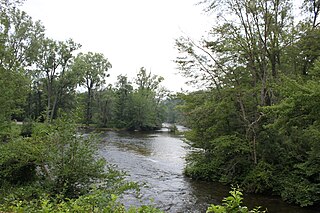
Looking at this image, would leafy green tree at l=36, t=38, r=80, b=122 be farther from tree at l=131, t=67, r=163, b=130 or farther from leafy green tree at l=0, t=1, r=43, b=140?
tree at l=131, t=67, r=163, b=130

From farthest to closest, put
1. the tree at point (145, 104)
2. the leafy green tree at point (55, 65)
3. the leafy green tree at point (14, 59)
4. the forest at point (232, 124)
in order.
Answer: the tree at point (145, 104) → the leafy green tree at point (55, 65) → the leafy green tree at point (14, 59) → the forest at point (232, 124)

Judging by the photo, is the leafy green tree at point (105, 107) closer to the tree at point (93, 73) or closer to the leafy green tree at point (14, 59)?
the tree at point (93, 73)

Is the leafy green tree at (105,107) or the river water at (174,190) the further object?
the leafy green tree at (105,107)

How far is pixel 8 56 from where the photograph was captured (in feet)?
47.7

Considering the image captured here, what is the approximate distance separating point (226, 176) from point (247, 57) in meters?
6.32

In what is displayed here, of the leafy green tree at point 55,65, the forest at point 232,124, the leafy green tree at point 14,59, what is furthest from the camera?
the leafy green tree at point 55,65

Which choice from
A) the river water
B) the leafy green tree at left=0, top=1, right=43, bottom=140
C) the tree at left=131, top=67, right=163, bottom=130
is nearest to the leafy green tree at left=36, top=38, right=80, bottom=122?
the leafy green tree at left=0, top=1, right=43, bottom=140

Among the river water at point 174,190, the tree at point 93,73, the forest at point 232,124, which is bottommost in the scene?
the river water at point 174,190

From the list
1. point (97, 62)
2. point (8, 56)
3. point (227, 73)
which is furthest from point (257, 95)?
point (97, 62)

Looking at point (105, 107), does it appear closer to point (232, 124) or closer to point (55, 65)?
point (55, 65)

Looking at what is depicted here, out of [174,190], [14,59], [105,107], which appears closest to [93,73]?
[105,107]

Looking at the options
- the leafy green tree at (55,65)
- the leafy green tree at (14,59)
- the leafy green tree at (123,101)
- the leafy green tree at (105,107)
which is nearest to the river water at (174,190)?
the leafy green tree at (14,59)

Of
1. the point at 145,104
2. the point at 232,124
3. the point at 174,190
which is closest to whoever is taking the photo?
the point at 174,190

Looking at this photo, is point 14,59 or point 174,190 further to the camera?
point 14,59
